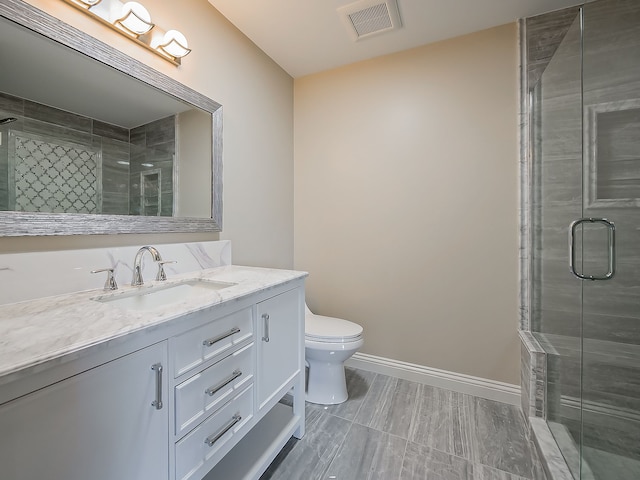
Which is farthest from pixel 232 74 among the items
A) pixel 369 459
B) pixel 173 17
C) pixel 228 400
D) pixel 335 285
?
pixel 369 459

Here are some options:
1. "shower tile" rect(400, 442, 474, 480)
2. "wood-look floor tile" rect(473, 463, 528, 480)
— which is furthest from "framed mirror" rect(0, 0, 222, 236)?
"wood-look floor tile" rect(473, 463, 528, 480)

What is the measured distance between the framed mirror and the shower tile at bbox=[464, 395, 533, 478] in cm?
188

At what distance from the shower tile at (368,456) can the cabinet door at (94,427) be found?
2.78ft

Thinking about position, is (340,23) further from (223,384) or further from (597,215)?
(223,384)

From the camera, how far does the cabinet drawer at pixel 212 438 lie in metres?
0.89

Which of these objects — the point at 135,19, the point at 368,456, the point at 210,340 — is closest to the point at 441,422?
the point at 368,456

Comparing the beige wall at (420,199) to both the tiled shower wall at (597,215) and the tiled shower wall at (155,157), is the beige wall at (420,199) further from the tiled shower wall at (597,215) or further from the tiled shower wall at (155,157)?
the tiled shower wall at (155,157)

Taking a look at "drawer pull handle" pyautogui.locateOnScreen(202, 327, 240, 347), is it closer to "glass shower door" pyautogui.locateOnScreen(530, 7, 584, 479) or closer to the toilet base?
the toilet base

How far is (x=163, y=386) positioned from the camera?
81 cm

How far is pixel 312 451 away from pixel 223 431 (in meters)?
0.63

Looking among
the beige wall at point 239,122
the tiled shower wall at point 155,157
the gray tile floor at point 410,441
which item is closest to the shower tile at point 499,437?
the gray tile floor at point 410,441

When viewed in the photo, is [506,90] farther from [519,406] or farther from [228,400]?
[228,400]

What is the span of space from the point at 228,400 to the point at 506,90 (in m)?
2.29

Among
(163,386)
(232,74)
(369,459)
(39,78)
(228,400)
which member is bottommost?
(369,459)
